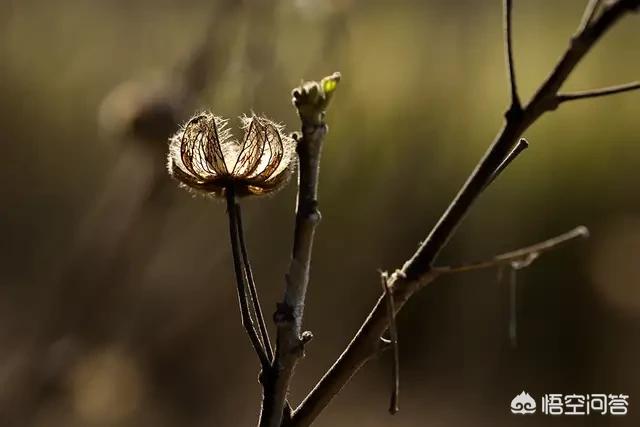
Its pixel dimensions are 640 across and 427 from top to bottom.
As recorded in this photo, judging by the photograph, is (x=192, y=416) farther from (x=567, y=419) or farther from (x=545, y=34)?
(x=545, y=34)

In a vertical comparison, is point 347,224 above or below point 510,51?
below

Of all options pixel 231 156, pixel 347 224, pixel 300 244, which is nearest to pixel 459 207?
pixel 300 244

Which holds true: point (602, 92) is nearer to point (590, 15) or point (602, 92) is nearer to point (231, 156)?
point (590, 15)

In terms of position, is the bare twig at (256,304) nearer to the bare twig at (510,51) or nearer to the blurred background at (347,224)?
the bare twig at (510,51)

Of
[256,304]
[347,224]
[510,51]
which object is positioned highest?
[510,51]

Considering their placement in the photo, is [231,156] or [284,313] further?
[231,156]

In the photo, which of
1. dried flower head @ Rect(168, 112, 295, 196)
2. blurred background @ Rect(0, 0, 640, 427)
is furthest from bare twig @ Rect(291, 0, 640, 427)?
blurred background @ Rect(0, 0, 640, 427)

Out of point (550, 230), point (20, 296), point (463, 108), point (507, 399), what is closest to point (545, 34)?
point (463, 108)

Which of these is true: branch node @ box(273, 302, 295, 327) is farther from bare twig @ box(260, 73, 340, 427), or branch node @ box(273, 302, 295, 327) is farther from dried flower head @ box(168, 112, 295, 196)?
dried flower head @ box(168, 112, 295, 196)
